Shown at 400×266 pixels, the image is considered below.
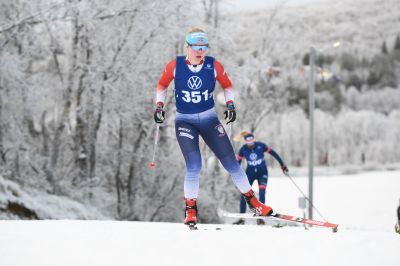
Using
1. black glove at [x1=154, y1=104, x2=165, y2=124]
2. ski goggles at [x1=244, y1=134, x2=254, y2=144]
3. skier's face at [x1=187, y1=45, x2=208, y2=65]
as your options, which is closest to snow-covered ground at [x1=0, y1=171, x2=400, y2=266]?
black glove at [x1=154, y1=104, x2=165, y2=124]

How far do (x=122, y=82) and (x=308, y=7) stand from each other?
13083 centimetres

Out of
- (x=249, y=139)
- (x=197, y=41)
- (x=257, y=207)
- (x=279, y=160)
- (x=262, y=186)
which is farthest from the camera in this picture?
(x=262, y=186)

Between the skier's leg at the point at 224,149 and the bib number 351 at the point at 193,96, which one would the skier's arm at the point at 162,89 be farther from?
the skier's leg at the point at 224,149

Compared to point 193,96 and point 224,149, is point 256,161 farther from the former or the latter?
point 193,96

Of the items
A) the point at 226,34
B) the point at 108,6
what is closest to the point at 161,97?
the point at 108,6

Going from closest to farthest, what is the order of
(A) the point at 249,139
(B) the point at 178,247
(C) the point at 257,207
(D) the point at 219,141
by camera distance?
(B) the point at 178,247, (D) the point at 219,141, (C) the point at 257,207, (A) the point at 249,139

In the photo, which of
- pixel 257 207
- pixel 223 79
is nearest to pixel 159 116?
pixel 223 79

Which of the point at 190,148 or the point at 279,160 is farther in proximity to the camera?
the point at 279,160

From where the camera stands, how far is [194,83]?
6145mm

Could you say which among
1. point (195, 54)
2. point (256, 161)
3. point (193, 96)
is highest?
point (195, 54)

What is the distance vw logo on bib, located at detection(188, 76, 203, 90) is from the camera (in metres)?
6.14

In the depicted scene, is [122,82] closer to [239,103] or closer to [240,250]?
[239,103]

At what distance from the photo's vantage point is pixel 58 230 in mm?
5648

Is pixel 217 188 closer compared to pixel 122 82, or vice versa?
pixel 122 82
